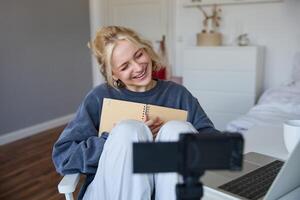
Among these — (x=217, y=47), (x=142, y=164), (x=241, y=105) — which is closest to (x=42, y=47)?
(x=217, y=47)

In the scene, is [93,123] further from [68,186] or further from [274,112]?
[274,112]

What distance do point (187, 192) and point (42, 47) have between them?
133 inches

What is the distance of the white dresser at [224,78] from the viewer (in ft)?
10.0

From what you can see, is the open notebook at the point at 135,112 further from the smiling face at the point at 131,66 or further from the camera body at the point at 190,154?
the camera body at the point at 190,154

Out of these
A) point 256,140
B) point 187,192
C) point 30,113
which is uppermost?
point 187,192

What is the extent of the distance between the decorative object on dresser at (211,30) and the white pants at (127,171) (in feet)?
8.28

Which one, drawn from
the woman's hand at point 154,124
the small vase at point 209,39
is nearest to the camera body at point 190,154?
the woman's hand at point 154,124

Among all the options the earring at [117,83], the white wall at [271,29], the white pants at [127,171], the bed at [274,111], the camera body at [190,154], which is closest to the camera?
the camera body at [190,154]

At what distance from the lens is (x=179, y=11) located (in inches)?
146

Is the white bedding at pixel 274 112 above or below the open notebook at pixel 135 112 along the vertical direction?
below

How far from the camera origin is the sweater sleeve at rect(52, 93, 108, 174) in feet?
3.43

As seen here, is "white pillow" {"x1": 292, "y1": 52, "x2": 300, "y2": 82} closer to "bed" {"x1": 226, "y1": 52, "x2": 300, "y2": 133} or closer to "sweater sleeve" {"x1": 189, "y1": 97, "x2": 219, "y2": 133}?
"bed" {"x1": 226, "y1": 52, "x2": 300, "y2": 133}

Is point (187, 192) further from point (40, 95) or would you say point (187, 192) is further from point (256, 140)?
point (40, 95)

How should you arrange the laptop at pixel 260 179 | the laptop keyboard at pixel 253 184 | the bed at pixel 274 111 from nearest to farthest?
the laptop at pixel 260 179 → the laptop keyboard at pixel 253 184 → the bed at pixel 274 111
